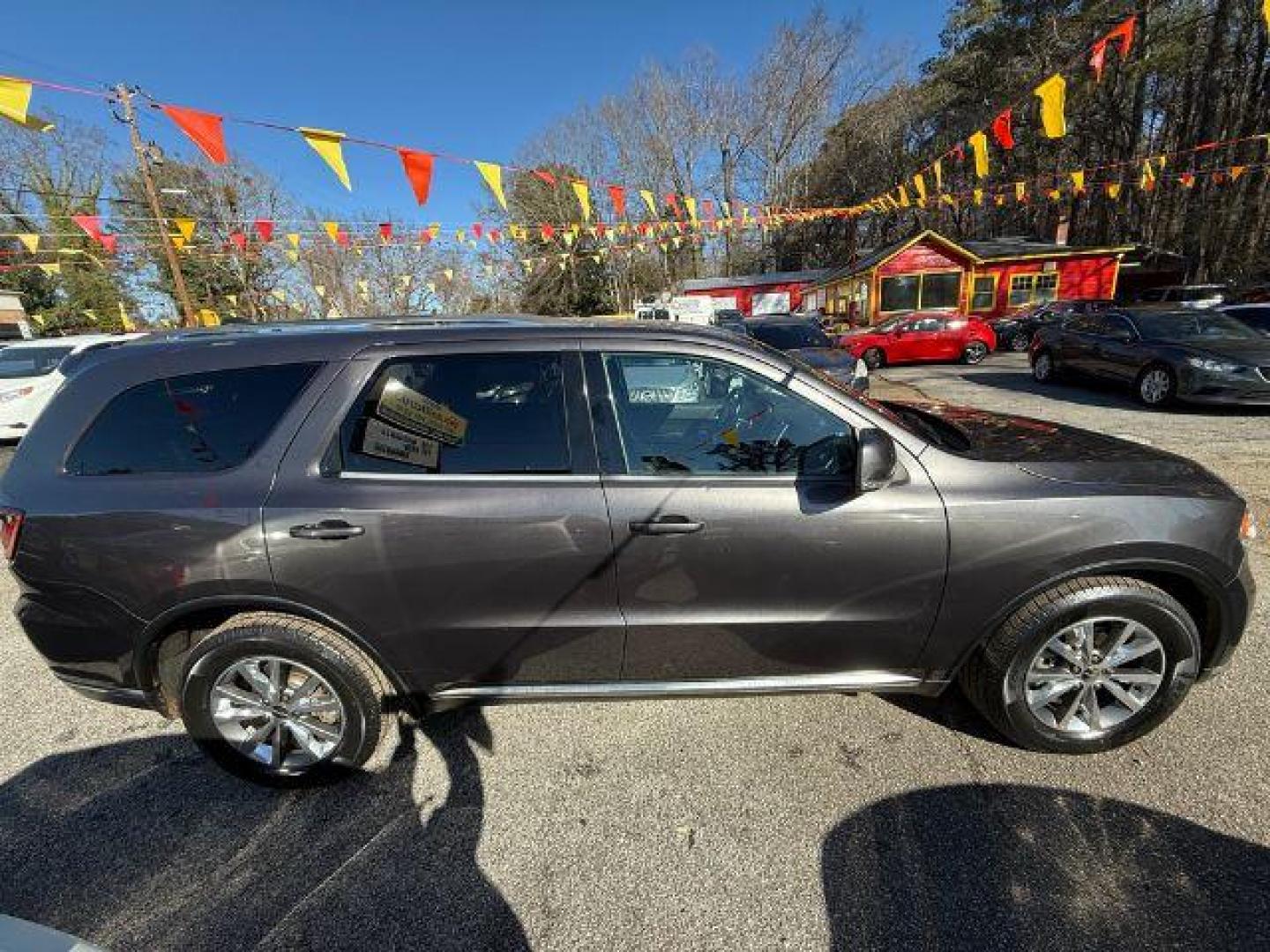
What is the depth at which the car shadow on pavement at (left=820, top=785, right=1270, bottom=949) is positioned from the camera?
1676 millimetres

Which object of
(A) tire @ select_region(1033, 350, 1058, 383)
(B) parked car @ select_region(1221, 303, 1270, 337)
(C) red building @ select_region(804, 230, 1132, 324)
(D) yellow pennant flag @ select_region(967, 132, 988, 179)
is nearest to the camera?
(B) parked car @ select_region(1221, 303, 1270, 337)

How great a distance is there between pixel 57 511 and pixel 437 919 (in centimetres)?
190

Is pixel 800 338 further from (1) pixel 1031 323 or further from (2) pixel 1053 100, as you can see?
(1) pixel 1031 323

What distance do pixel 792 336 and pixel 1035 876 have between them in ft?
35.5

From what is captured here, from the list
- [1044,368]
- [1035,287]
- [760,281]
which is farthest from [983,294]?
[760,281]

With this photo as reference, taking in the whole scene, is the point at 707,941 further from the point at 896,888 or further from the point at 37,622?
the point at 37,622

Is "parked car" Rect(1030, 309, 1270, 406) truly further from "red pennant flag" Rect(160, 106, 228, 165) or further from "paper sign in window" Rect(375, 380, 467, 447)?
"red pennant flag" Rect(160, 106, 228, 165)

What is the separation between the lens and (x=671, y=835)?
2.06m

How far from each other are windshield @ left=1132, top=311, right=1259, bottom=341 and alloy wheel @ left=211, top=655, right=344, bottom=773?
10.8 m

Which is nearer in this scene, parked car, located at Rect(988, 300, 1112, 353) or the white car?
the white car

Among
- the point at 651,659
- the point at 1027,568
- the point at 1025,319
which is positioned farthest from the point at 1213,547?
the point at 1025,319

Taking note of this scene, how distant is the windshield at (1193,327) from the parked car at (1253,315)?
0.48 m

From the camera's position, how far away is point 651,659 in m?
2.24

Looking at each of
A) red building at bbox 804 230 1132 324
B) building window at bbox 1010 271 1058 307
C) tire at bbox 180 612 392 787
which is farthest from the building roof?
tire at bbox 180 612 392 787
